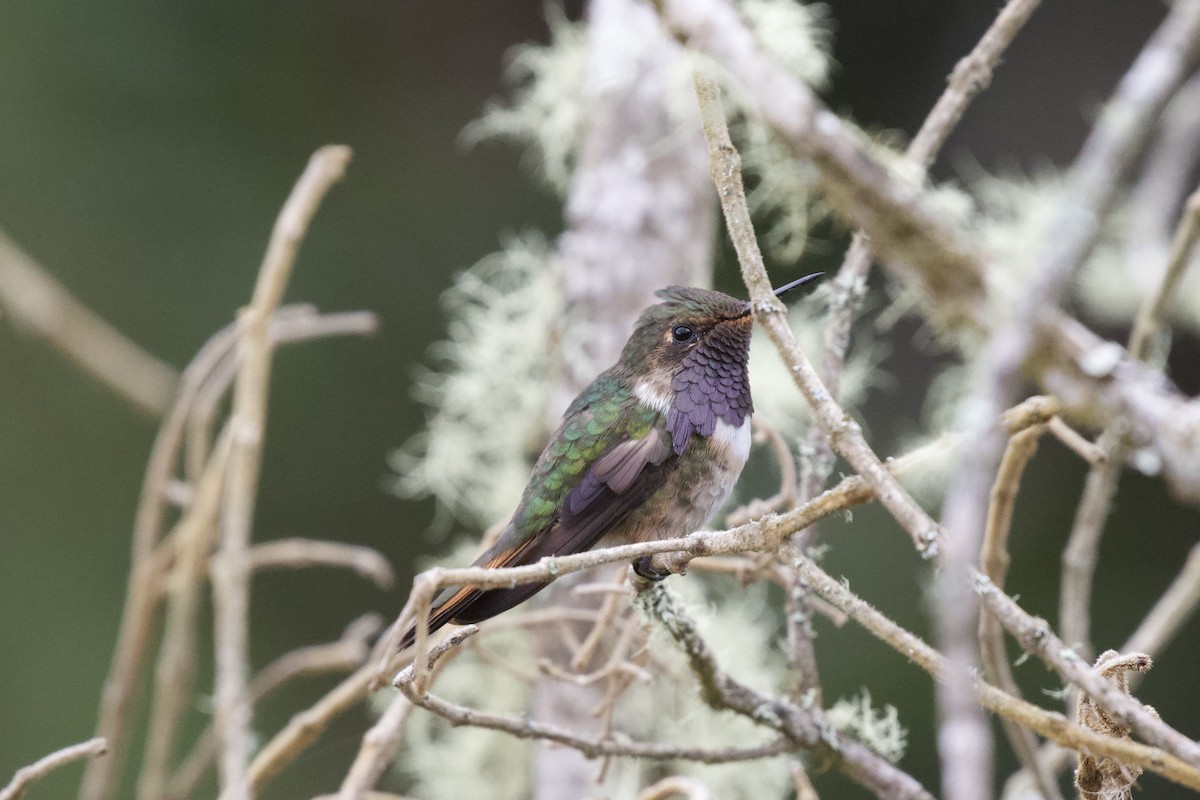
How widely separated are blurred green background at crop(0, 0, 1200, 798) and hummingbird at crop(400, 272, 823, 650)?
2.13 meters

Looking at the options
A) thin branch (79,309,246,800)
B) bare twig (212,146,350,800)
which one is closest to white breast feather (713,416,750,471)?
bare twig (212,146,350,800)

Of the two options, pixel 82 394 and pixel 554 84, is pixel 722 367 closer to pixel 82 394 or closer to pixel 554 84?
pixel 554 84

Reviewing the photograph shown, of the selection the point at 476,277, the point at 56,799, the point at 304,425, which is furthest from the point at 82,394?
the point at 476,277

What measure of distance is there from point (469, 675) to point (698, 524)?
104 centimetres

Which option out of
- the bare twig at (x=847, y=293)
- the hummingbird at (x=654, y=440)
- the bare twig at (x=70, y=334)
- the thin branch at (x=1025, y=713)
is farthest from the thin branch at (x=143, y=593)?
the thin branch at (x=1025, y=713)

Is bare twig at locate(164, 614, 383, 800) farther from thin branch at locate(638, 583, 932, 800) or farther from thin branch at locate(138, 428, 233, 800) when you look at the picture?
thin branch at locate(638, 583, 932, 800)

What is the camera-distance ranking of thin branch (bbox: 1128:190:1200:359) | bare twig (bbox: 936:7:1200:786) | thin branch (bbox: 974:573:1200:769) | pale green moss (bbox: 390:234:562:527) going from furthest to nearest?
pale green moss (bbox: 390:234:562:527), thin branch (bbox: 1128:190:1200:359), thin branch (bbox: 974:573:1200:769), bare twig (bbox: 936:7:1200:786)

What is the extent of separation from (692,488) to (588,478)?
5.5 inches

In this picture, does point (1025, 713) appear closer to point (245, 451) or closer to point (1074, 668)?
point (1074, 668)

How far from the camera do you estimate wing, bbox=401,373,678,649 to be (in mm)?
1351

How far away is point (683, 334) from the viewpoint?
1506 mm

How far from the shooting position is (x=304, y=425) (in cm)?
→ 392

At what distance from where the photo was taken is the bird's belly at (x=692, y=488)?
1.45 meters

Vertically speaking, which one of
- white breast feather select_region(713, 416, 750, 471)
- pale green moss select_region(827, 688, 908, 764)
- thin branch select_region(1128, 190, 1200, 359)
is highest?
white breast feather select_region(713, 416, 750, 471)
